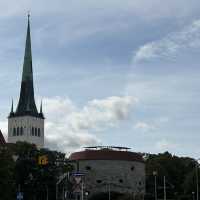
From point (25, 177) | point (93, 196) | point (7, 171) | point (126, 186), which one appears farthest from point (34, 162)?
point (7, 171)

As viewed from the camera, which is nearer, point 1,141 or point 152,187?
point 1,141

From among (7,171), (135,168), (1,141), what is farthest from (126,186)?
(7,171)

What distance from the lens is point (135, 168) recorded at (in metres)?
138

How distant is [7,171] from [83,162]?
57304mm

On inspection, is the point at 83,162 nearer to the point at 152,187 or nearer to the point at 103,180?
the point at 103,180

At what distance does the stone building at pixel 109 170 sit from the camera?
440 ft

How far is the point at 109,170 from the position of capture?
445 feet

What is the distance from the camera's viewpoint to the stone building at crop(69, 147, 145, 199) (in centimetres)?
13412

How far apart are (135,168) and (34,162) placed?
28699 mm

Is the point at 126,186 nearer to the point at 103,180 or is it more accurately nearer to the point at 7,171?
the point at 103,180

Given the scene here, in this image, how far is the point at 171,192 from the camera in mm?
145625

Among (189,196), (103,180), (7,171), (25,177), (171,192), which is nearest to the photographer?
(7,171)

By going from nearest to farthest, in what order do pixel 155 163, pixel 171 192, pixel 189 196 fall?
pixel 189 196 → pixel 171 192 → pixel 155 163

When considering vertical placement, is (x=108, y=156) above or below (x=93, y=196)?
above
